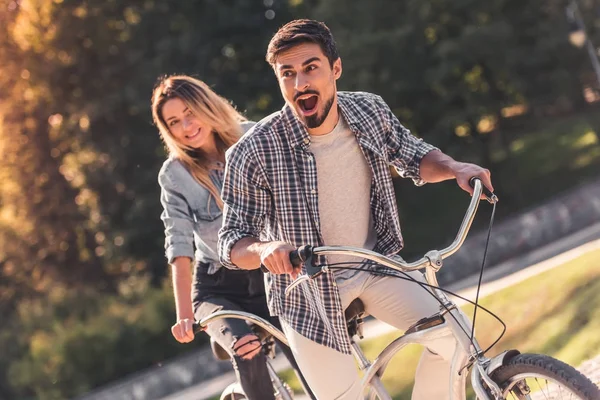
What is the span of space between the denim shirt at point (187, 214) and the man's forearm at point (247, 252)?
1.32 m

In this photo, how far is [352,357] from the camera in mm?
3969

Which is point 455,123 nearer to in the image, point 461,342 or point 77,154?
point 77,154

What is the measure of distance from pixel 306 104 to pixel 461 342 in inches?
40.1

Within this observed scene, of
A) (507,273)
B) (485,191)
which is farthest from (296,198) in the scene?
(507,273)

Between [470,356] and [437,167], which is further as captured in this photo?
[437,167]

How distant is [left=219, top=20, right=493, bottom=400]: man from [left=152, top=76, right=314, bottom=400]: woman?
98 centimetres

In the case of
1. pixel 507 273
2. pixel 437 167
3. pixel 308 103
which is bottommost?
pixel 507 273

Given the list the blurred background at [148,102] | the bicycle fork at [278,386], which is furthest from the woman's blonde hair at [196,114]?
the blurred background at [148,102]

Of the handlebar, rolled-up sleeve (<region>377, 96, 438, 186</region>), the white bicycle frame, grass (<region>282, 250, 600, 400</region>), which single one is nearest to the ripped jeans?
the white bicycle frame

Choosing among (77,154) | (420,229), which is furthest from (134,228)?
(420,229)

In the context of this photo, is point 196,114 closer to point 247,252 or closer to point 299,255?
point 247,252

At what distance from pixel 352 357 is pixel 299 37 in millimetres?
1282

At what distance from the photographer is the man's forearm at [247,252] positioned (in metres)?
3.49

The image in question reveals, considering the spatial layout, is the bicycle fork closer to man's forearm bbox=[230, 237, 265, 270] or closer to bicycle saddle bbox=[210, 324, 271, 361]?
bicycle saddle bbox=[210, 324, 271, 361]
